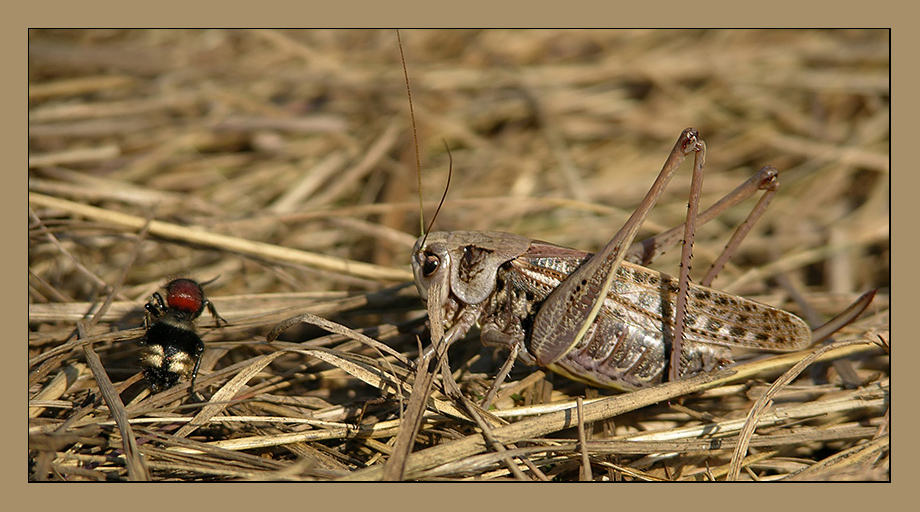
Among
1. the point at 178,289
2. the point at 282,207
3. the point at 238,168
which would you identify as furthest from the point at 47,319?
the point at 238,168

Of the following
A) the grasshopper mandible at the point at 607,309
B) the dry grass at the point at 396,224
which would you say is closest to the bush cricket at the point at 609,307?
the grasshopper mandible at the point at 607,309

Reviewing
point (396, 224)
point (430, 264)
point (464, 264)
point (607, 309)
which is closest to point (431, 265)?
point (430, 264)

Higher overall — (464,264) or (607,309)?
(464,264)

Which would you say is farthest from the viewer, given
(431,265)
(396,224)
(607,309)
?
Result: (396,224)

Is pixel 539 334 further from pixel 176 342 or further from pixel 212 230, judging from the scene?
pixel 212 230

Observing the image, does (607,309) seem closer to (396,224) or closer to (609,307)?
(609,307)

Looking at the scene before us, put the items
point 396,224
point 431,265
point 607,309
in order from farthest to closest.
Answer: point 396,224 → point 431,265 → point 607,309

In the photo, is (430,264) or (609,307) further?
(430,264)

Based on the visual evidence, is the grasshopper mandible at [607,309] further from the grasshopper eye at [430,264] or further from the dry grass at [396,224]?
the dry grass at [396,224]
